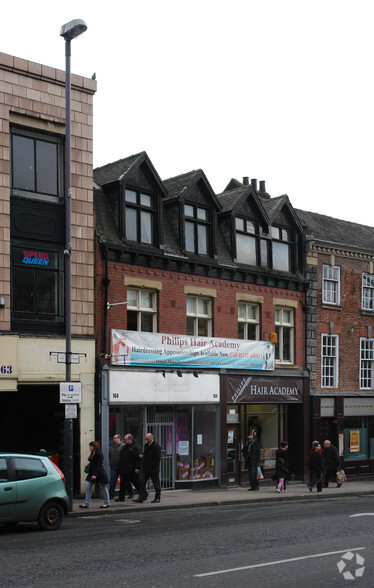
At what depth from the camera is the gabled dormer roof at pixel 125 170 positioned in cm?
2409

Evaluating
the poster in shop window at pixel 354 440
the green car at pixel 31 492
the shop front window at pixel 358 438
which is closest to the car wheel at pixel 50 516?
the green car at pixel 31 492

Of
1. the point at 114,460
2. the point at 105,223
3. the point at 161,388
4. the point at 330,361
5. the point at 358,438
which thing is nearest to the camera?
the point at 114,460

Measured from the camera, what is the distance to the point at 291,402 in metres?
28.8

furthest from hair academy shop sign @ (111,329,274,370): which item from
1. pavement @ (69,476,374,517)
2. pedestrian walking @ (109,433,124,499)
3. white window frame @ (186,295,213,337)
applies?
pavement @ (69,476,374,517)

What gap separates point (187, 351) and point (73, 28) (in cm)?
1102

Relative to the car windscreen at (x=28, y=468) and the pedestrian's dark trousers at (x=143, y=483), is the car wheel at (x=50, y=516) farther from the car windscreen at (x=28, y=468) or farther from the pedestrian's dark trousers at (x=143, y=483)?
the pedestrian's dark trousers at (x=143, y=483)

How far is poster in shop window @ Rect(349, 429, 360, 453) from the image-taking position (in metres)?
31.1

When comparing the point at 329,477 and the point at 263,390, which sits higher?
the point at 263,390

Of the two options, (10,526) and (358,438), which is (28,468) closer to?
(10,526)

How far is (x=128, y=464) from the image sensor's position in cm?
2006

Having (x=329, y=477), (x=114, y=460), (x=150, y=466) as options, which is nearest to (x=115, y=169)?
(x=114, y=460)

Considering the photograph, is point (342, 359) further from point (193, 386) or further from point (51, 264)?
point (51, 264)

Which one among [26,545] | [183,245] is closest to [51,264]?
[183,245]

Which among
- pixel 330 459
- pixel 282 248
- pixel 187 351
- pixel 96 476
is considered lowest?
pixel 330 459
